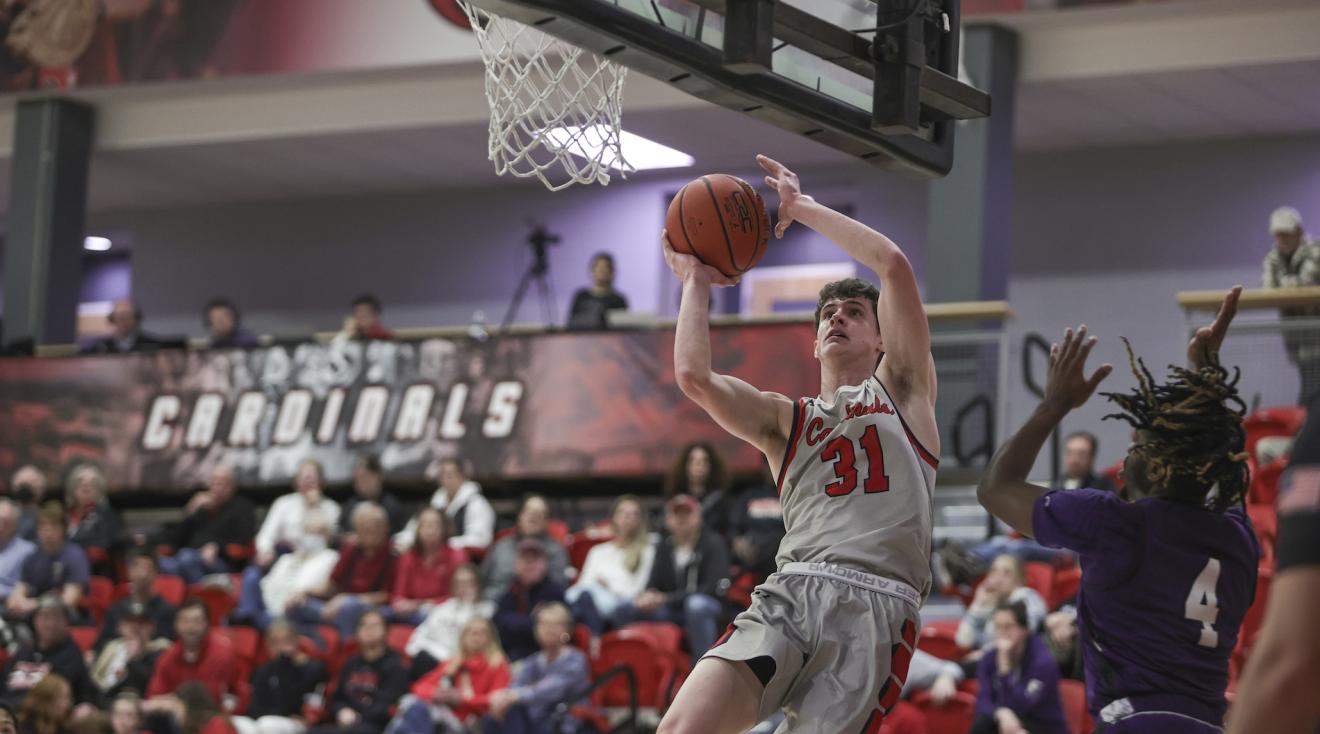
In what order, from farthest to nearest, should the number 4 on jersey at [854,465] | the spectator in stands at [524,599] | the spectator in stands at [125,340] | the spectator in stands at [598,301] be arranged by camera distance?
the spectator in stands at [125,340]
the spectator in stands at [598,301]
the spectator in stands at [524,599]
the number 4 on jersey at [854,465]

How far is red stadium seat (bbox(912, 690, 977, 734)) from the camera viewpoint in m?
9.15

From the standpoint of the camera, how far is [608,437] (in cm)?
1396

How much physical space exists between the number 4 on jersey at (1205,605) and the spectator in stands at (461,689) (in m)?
6.37

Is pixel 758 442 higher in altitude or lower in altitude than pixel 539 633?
higher

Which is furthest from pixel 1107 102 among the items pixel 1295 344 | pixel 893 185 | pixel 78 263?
pixel 78 263

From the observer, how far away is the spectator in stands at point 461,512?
1252 centimetres

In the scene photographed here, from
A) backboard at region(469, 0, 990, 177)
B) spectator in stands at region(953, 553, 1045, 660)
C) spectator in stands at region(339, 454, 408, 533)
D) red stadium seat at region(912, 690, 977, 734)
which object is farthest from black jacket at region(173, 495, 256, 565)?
backboard at region(469, 0, 990, 177)

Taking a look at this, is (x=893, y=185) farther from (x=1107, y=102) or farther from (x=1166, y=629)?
(x=1166, y=629)

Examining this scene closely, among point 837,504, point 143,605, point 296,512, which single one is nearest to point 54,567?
point 143,605

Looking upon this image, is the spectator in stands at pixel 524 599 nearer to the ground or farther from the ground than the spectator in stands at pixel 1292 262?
nearer to the ground

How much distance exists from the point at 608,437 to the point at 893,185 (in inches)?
200

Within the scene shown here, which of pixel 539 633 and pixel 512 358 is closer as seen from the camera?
pixel 539 633

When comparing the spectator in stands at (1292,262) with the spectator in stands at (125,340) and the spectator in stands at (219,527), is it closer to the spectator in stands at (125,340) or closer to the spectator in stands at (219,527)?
the spectator in stands at (219,527)

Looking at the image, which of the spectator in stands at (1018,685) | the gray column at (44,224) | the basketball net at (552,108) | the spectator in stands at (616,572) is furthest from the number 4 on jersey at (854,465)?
the gray column at (44,224)
